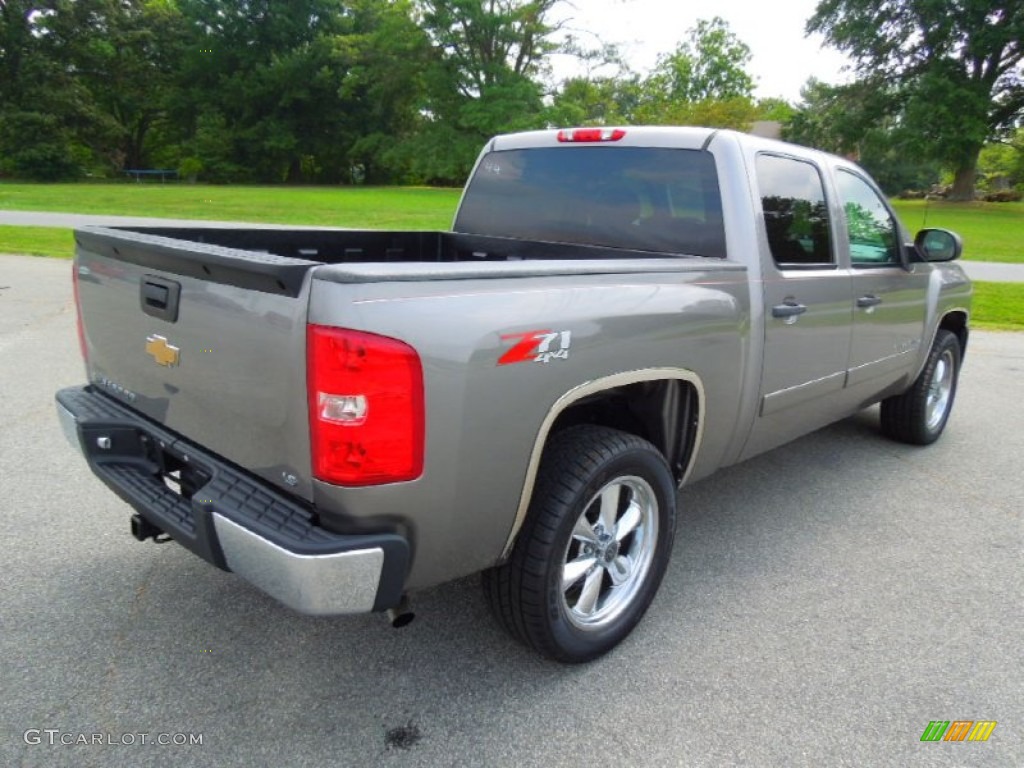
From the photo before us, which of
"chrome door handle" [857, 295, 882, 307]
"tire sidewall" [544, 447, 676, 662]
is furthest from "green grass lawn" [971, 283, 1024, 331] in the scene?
"tire sidewall" [544, 447, 676, 662]

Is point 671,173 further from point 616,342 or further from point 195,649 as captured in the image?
point 195,649

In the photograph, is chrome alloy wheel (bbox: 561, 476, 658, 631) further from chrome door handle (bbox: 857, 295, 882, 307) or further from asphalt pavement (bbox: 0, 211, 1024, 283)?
asphalt pavement (bbox: 0, 211, 1024, 283)

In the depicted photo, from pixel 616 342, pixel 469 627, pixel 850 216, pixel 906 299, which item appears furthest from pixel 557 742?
pixel 906 299

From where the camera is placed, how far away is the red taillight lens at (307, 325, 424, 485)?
1.88 meters

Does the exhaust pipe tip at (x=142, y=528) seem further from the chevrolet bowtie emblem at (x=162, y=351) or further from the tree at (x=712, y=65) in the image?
the tree at (x=712, y=65)

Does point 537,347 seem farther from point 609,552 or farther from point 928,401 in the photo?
point 928,401

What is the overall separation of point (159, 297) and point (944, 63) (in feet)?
165

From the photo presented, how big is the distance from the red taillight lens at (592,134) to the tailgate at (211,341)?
6.49 ft

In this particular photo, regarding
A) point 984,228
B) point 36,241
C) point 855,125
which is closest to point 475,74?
point 855,125

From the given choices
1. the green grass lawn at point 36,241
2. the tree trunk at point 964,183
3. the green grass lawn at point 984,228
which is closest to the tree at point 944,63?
the tree trunk at point 964,183

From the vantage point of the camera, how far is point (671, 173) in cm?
330

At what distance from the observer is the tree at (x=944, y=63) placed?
39500 millimetres

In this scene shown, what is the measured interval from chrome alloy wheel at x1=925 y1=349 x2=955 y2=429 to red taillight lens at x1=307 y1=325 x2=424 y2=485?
419cm

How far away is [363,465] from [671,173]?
2071mm
